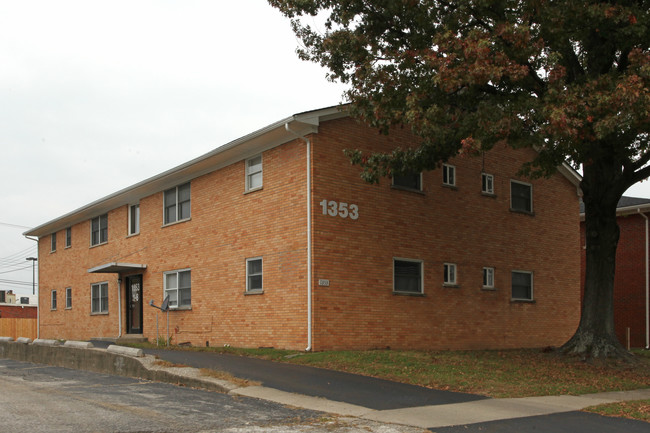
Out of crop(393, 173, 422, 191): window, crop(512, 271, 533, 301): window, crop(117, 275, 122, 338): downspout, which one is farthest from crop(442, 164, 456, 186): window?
crop(117, 275, 122, 338): downspout

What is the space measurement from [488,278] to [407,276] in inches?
147

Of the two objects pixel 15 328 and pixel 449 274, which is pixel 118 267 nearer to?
pixel 449 274

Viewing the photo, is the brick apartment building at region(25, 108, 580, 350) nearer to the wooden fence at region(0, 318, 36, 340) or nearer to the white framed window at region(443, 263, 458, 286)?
the white framed window at region(443, 263, 458, 286)

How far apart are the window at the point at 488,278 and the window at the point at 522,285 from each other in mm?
1216

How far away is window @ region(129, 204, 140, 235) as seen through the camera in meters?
26.2

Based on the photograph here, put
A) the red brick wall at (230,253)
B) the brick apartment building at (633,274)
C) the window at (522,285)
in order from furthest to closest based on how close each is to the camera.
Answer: the brick apartment building at (633,274) < the window at (522,285) < the red brick wall at (230,253)

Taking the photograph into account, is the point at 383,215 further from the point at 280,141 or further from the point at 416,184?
the point at 280,141

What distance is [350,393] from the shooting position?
11688 mm

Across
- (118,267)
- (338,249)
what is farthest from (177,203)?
(338,249)

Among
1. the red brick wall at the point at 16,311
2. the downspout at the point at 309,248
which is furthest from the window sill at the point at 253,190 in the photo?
the red brick wall at the point at 16,311

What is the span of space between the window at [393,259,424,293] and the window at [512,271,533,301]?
460cm

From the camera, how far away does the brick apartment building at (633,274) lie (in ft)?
89.4

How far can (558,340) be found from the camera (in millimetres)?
23859

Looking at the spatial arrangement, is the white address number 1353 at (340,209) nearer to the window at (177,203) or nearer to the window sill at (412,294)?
the window sill at (412,294)
